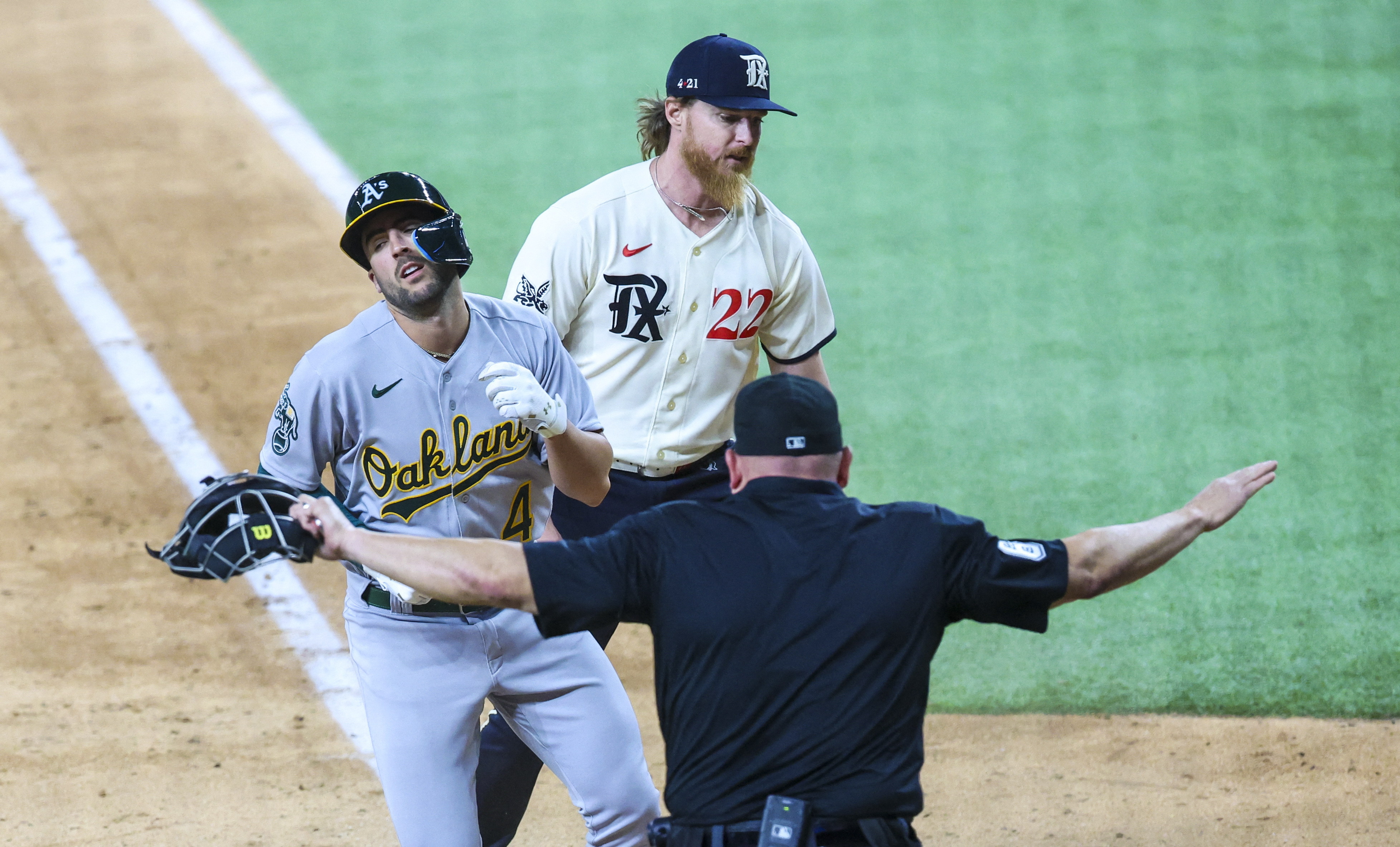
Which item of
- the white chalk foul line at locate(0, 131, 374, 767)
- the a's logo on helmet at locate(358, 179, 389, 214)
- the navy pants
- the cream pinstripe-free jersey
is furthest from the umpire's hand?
the white chalk foul line at locate(0, 131, 374, 767)

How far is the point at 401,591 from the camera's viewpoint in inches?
127

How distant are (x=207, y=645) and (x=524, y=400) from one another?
3.09 m

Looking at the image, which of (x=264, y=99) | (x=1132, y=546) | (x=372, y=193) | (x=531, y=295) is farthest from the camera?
(x=264, y=99)

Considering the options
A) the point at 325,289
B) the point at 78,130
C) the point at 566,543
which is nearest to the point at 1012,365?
the point at 325,289

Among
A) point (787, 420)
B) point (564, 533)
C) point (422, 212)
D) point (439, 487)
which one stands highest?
point (422, 212)

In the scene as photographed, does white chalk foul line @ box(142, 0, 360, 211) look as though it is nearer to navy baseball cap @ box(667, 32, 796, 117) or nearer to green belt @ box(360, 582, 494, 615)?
navy baseball cap @ box(667, 32, 796, 117)

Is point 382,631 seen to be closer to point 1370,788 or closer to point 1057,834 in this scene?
point 1057,834

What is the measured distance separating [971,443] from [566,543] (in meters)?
4.23

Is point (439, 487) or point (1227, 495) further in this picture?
point (439, 487)

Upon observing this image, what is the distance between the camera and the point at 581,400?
3.59m

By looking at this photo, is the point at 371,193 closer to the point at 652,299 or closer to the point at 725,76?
the point at 652,299

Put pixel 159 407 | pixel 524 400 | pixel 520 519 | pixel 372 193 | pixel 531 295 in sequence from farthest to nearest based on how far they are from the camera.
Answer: pixel 159 407
pixel 531 295
pixel 520 519
pixel 372 193
pixel 524 400

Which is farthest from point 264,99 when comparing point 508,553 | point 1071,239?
point 508,553

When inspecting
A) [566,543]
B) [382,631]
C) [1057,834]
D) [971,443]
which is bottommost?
[1057,834]
